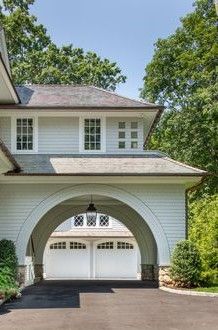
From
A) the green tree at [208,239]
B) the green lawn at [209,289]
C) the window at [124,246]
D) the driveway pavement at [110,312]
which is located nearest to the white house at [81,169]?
the green tree at [208,239]

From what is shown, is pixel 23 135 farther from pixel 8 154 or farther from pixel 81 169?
pixel 8 154

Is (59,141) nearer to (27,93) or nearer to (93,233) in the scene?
(27,93)

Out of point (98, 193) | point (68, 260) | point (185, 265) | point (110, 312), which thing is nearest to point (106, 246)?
point (68, 260)

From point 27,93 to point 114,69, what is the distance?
18959mm

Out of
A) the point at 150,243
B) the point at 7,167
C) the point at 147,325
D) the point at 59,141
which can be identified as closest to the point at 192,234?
the point at 150,243

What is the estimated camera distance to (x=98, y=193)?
19.3 m

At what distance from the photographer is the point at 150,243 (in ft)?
80.6

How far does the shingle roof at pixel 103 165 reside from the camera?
18812 millimetres

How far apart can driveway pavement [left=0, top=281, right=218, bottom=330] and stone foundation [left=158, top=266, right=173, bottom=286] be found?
145 centimetres

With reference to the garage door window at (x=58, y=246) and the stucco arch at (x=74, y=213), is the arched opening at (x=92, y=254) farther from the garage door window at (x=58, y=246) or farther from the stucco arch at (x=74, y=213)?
the stucco arch at (x=74, y=213)

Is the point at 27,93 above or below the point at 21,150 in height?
above

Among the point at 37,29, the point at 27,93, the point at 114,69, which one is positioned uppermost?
the point at 37,29

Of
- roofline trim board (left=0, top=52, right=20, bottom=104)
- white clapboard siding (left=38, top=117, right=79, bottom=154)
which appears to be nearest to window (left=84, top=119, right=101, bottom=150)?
white clapboard siding (left=38, top=117, right=79, bottom=154)

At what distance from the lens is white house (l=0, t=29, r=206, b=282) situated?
1897 centimetres
